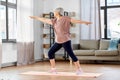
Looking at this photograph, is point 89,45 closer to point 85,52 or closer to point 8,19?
point 85,52

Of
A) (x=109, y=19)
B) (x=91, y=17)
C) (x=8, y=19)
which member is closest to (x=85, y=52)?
(x=91, y=17)

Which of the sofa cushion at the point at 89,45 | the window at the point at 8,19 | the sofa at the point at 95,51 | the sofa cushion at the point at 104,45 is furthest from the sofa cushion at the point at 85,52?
the window at the point at 8,19

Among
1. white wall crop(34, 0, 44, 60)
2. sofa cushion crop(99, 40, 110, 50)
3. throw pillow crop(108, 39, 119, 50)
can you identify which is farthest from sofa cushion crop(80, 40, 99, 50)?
white wall crop(34, 0, 44, 60)

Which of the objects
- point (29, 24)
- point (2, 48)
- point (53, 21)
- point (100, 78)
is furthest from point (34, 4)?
point (100, 78)

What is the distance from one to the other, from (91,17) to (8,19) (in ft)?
9.40

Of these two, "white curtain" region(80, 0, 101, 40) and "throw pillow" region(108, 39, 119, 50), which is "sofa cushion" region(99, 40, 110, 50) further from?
"white curtain" region(80, 0, 101, 40)

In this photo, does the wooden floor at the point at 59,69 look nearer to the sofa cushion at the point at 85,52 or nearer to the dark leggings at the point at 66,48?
the dark leggings at the point at 66,48

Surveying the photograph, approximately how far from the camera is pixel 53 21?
18.0 ft

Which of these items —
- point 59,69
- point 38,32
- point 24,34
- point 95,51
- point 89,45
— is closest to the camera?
point 59,69

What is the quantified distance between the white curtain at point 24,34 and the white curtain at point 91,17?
1.87 m

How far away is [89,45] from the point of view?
344 inches

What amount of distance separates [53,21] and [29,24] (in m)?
2.85

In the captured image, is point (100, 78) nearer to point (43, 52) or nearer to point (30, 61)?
point (30, 61)

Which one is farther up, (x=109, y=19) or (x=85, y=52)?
(x=109, y=19)
